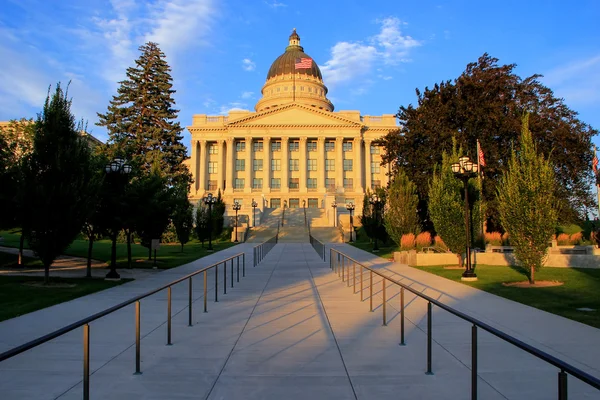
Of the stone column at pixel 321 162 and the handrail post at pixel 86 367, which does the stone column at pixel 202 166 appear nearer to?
the stone column at pixel 321 162

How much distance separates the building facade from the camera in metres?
91.9

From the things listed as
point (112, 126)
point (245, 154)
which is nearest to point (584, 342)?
point (112, 126)

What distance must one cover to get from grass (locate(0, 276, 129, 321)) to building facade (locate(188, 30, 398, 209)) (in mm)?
73319

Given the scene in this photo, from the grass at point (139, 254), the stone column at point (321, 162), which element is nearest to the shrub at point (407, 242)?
the grass at point (139, 254)

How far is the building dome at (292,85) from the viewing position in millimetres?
113688

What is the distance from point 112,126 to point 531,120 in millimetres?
51531

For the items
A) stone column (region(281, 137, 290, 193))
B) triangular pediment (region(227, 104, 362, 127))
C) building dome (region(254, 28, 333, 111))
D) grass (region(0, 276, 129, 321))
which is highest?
building dome (region(254, 28, 333, 111))

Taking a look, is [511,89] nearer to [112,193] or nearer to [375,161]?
[112,193]

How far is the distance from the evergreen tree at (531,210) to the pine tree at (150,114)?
49745 millimetres

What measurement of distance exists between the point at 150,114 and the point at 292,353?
61462 millimetres

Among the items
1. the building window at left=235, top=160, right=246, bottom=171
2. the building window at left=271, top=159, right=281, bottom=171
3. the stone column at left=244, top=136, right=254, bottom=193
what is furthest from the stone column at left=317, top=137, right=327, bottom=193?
the building window at left=235, top=160, right=246, bottom=171

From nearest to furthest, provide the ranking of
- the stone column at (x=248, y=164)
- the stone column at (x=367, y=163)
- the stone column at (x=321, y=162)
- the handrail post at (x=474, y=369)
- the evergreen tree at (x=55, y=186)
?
the handrail post at (x=474, y=369), the evergreen tree at (x=55, y=186), the stone column at (x=248, y=164), the stone column at (x=321, y=162), the stone column at (x=367, y=163)

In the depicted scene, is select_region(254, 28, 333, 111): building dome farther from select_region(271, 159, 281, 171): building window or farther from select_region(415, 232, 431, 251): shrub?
select_region(415, 232, 431, 251): shrub

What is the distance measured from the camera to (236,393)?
5395 millimetres
